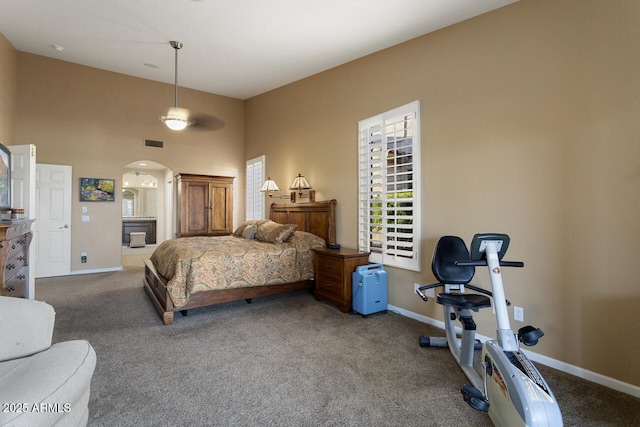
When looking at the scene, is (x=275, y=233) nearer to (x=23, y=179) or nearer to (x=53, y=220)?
(x=23, y=179)

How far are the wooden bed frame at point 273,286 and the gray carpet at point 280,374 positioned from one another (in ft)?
0.56

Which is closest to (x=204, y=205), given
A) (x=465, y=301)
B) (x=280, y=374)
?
(x=280, y=374)

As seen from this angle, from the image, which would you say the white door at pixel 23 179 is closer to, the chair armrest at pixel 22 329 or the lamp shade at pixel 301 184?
the chair armrest at pixel 22 329

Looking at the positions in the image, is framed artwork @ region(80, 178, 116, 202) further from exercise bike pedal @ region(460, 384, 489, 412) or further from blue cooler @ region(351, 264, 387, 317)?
exercise bike pedal @ region(460, 384, 489, 412)

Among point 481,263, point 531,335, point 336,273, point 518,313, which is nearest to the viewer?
point 531,335

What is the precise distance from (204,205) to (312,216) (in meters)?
2.98

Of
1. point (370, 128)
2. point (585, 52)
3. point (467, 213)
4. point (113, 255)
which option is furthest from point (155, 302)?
point (585, 52)

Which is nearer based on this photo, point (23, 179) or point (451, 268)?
point (451, 268)

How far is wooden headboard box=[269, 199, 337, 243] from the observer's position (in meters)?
4.58

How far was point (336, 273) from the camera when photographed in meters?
3.82

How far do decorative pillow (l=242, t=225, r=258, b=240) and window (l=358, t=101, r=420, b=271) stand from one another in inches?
71.4

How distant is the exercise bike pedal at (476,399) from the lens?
1743 mm

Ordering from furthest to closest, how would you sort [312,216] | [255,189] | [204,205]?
1. [255,189]
2. [204,205]
3. [312,216]

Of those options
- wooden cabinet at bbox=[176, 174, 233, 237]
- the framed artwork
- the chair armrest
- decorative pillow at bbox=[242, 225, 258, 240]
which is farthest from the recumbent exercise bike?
the framed artwork
